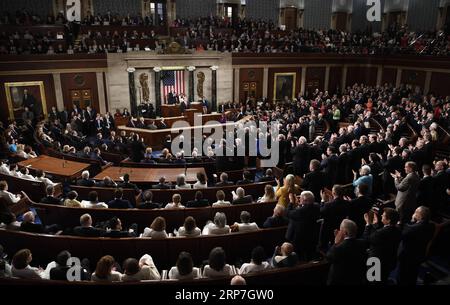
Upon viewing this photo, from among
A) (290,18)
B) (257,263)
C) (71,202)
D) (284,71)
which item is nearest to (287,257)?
(257,263)

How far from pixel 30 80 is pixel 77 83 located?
2210mm

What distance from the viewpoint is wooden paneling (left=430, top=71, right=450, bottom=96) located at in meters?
19.8

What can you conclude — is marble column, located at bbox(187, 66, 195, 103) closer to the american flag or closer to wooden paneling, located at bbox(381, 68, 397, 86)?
the american flag

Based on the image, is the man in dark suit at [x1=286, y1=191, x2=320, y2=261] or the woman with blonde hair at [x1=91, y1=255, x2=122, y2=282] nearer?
the woman with blonde hair at [x1=91, y1=255, x2=122, y2=282]

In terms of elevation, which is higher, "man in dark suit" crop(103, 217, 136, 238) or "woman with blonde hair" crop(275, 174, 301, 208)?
"woman with blonde hair" crop(275, 174, 301, 208)

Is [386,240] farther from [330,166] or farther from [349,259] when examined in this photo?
[330,166]

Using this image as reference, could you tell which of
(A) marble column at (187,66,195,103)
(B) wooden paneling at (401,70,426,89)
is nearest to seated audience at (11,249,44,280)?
(A) marble column at (187,66,195,103)

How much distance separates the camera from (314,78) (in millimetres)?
24406

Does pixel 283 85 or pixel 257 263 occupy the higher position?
pixel 283 85

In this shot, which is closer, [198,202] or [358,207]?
[358,207]

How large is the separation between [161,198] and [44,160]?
503 cm

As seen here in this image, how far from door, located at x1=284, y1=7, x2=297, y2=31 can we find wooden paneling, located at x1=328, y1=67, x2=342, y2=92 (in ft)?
19.6

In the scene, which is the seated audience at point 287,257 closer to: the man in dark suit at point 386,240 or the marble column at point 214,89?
the man in dark suit at point 386,240
